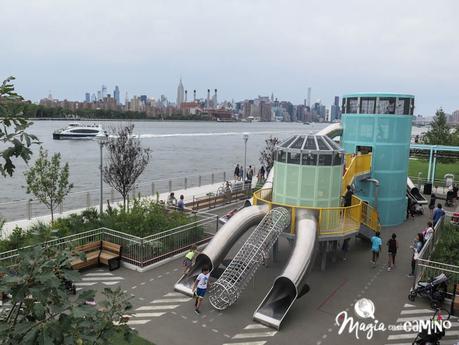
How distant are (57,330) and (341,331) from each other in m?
9.16

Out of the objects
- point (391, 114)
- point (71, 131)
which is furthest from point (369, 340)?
point (71, 131)

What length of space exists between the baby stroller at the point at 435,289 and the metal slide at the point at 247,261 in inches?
174

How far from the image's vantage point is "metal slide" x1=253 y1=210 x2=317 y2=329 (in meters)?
11.2

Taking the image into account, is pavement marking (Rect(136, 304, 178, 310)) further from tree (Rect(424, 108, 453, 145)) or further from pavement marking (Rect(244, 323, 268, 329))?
tree (Rect(424, 108, 453, 145))

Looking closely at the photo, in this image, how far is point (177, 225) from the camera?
1683 centimetres

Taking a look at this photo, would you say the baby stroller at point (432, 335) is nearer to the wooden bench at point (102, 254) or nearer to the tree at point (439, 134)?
the wooden bench at point (102, 254)

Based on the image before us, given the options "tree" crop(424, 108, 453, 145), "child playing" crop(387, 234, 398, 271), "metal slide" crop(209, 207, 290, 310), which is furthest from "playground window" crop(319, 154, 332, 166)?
"tree" crop(424, 108, 453, 145)

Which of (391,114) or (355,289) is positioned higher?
(391,114)

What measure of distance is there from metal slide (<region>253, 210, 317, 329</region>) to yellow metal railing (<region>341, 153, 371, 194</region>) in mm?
6655

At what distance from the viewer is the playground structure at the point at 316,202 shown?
1201 centimetres

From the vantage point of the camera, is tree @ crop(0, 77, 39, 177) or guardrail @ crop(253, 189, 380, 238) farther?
guardrail @ crop(253, 189, 380, 238)

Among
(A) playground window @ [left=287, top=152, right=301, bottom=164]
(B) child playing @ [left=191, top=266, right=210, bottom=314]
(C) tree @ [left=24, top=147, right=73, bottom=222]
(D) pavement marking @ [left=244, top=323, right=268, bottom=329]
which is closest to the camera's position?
(D) pavement marking @ [left=244, top=323, right=268, bottom=329]

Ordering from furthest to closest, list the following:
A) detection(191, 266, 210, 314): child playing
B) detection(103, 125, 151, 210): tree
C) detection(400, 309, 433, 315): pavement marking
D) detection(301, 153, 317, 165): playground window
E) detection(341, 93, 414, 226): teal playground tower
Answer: detection(103, 125, 151, 210): tree < detection(341, 93, 414, 226): teal playground tower < detection(301, 153, 317, 165): playground window < detection(400, 309, 433, 315): pavement marking < detection(191, 266, 210, 314): child playing

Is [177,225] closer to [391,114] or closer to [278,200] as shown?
[278,200]
